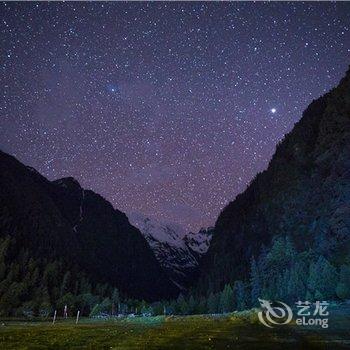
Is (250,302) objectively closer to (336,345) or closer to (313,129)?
(313,129)

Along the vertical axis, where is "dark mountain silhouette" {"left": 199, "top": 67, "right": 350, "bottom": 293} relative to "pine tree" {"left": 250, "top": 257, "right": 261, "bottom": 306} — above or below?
above

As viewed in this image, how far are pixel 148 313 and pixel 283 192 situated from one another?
76309 millimetres

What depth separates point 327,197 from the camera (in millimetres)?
131125

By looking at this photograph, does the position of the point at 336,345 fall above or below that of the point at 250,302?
below

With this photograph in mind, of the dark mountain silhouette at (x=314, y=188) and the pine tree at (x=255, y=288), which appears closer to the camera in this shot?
the dark mountain silhouette at (x=314, y=188)

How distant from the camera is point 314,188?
479ft

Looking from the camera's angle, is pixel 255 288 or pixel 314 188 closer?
pixel 255 288

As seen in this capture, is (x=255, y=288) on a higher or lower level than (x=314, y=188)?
lower

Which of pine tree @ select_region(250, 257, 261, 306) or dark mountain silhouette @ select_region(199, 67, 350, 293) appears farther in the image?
pine tree @ select_region(250, 257, 261, 306)

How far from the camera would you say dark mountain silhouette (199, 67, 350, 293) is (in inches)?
4577

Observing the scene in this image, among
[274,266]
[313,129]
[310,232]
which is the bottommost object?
[274,266]

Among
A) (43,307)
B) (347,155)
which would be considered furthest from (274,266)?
(43,307)

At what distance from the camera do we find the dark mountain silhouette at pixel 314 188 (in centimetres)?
11625

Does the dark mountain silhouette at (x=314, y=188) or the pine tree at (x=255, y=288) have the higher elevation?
the dark mountain silhouette at (x=314, y=188)
